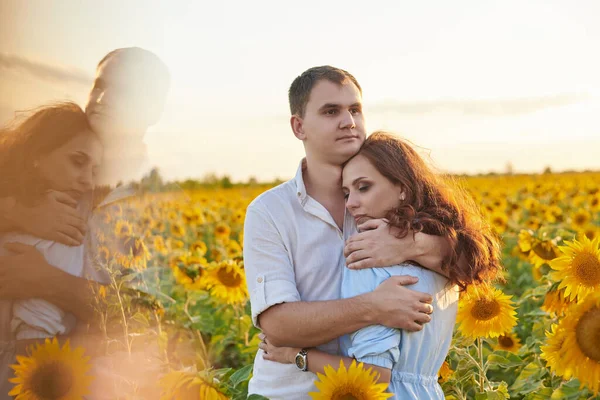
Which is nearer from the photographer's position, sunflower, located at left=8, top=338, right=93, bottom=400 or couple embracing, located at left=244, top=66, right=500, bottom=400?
sunflower, located at left=8, top=338, right=93, bottom=400

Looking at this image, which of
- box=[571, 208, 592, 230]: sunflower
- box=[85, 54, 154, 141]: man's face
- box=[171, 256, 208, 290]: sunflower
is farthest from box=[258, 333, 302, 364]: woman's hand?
box=[571, 208, 592, 230]: sunflower

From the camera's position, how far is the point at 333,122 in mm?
2119

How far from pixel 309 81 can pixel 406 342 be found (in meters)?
0.85

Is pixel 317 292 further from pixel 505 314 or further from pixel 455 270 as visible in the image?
pixel 505 314

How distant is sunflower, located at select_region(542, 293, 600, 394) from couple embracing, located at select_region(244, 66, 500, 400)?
346mm

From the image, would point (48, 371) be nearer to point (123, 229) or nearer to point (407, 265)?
point (123, 229)

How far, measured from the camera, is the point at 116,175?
1.56m

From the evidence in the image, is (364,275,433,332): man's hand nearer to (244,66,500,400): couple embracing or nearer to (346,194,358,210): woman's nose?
(244,66,500,400): couple embracing

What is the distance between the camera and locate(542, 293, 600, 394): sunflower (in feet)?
5.42

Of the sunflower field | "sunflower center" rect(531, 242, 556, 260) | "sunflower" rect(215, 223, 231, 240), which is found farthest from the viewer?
"sunflower" rect(215, 223, 231, 240)

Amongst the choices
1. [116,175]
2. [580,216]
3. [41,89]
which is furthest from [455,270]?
[580,216]

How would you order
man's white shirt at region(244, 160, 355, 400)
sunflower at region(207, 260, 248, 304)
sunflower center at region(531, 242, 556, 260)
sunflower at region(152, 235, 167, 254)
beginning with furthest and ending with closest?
sunflower center at region(531, 242, 556, 260)
sunflower at region(207, 260, 248, 304)
man's white shirt at region(244, 160, 355, 400)
sunflower at region(152, 235, 167, 254)

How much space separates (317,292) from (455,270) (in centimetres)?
40

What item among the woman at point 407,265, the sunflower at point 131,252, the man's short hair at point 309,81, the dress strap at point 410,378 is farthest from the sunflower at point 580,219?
the sunflower at point 131,252
